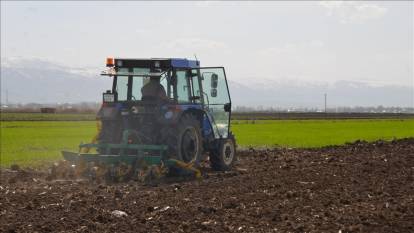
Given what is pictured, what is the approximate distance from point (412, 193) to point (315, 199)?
1830 millimetres

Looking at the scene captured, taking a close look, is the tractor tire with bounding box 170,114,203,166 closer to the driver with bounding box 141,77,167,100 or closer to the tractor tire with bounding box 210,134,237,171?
the driver with bounding box 141,77,167,100

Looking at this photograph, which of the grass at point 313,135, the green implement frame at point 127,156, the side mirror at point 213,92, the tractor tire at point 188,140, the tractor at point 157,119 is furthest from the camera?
the grass at point 313,135

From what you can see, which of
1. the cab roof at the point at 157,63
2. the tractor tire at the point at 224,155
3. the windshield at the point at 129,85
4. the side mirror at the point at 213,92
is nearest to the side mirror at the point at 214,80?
the side mirror at the point at 213,92

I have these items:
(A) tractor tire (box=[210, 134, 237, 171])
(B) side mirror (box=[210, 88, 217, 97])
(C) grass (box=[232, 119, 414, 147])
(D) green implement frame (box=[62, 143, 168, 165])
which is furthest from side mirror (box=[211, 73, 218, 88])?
(C) grass (box=[232, 119, 414, 147])

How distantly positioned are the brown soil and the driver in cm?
234

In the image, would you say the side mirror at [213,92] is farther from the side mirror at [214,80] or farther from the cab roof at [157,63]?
the cab roof at [157,63]

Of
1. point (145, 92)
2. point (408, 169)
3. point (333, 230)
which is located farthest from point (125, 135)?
point (333, 230)

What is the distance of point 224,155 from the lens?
17188 millimetres

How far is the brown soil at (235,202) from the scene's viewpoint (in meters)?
9.34

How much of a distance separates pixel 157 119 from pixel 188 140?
978 millimetres

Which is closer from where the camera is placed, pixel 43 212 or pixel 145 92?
pixel 43 212

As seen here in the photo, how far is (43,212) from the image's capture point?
1088cm

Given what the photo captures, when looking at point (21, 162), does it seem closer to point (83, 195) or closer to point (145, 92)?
point (145, 92)

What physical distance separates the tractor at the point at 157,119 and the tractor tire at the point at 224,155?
0.03 metres
